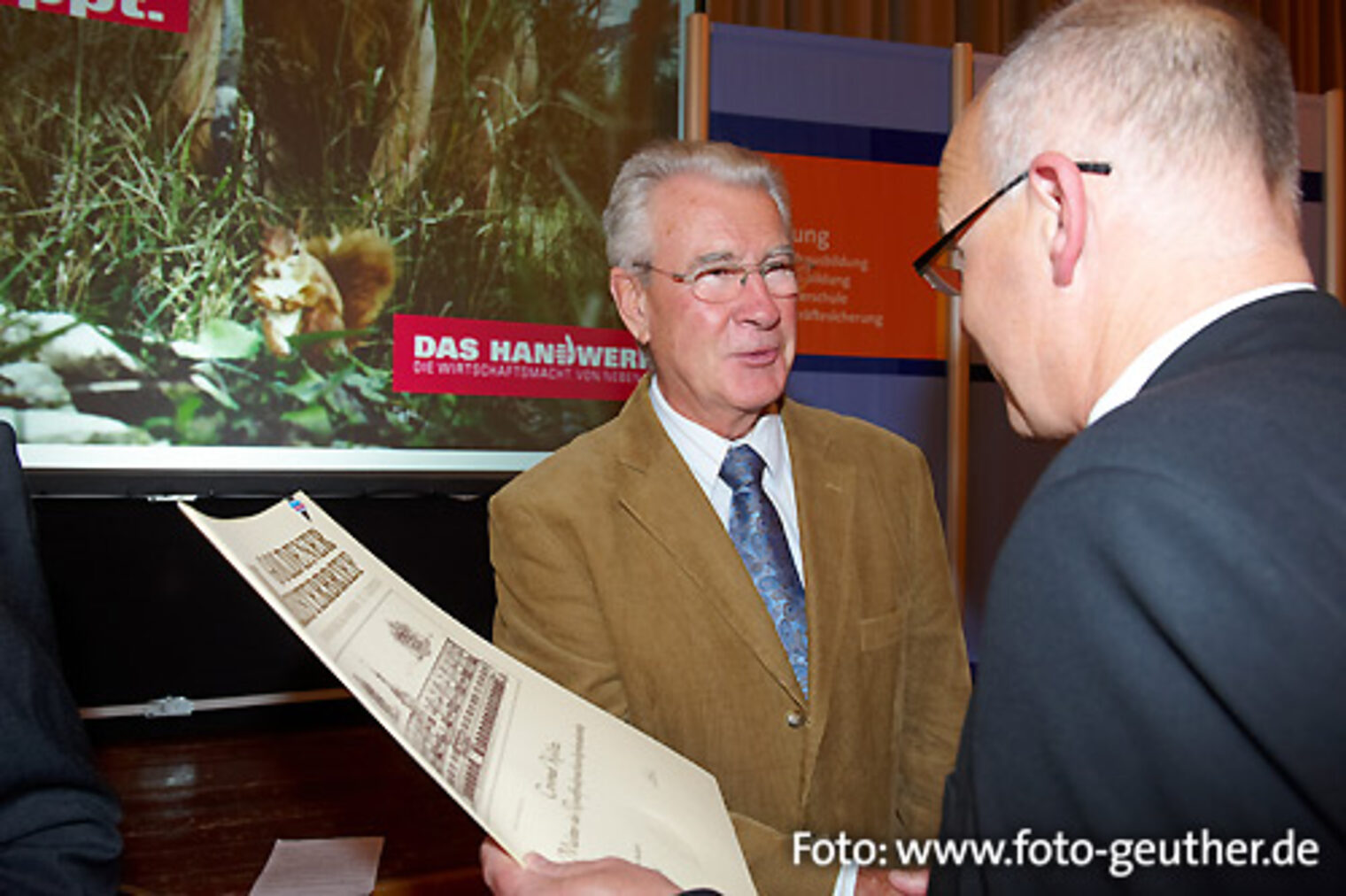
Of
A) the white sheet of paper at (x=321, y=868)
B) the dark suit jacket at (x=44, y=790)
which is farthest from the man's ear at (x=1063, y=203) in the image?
the white sheet of paper at (x=321, y=868)

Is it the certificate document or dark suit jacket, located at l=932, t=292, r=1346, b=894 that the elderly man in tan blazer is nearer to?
the certificate document

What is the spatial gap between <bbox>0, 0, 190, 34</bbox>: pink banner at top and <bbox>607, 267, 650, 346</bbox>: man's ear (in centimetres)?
242

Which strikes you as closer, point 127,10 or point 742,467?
point 742,467

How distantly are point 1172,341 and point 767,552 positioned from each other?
91cm

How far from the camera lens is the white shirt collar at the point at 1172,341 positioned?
29.6 inches

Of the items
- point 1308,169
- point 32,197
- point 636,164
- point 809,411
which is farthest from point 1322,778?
point 1308,169

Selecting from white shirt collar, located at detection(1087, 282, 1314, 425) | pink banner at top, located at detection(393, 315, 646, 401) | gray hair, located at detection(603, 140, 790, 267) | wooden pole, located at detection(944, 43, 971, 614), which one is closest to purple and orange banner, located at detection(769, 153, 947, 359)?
wooden pole, located at detection(944, 43, 971, 614)

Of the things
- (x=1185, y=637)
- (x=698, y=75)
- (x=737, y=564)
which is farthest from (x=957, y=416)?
(x=1185, y=637)

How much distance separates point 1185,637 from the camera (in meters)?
0.59

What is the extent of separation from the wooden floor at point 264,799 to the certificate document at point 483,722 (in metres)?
1.28

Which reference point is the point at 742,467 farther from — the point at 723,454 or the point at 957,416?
the point at 957,416

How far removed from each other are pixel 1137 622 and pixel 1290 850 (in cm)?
17

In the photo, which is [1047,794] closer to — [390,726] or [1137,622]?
[1137,622]

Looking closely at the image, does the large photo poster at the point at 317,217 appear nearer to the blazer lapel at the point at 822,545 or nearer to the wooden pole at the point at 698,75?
the wooden pole at the point at 698,75
